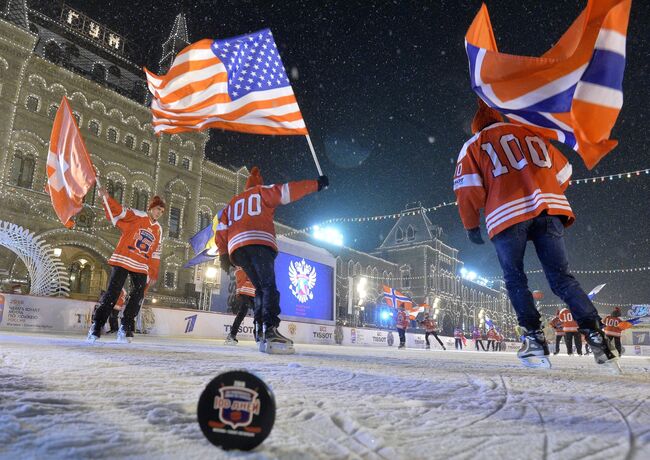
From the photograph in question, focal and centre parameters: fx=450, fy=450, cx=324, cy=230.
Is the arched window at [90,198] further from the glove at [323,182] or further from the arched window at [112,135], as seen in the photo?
the glove at [323,182]

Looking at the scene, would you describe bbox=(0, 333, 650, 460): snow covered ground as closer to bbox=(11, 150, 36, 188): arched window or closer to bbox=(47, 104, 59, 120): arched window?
bbox=(11, 150, 36, 188): arched window

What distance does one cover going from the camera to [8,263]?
62.1ft

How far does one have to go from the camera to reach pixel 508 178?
140 inches

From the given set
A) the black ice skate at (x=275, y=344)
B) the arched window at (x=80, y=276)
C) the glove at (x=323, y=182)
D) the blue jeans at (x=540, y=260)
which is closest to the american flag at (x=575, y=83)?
the blue jeans at (x=540, y=260)

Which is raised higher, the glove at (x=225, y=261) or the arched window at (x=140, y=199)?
the arched window at (x=140, y=199)

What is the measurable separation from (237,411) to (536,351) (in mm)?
3159

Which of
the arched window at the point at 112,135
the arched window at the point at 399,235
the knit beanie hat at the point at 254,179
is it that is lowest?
the knit beanie hat at the point at 254,179

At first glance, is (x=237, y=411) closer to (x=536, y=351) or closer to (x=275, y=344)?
(x=536, y=351)

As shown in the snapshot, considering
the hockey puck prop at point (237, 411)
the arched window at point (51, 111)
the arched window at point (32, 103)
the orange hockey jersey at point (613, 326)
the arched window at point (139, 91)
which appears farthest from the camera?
the arched window at point (139, 91)

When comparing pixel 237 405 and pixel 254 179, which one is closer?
pixel 237 405

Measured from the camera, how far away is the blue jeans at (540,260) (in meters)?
3.32

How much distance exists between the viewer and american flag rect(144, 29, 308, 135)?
19.1ft

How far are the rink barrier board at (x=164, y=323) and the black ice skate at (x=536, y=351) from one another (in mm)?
11726

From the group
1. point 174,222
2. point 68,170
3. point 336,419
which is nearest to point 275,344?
point 336,419
